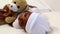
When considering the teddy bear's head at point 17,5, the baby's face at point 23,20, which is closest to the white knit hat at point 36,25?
the baby's face at point 23,20

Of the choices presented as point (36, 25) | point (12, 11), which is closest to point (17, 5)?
point (12, 11)

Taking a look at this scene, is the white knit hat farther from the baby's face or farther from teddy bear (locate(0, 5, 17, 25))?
teddy bear (locate(0, 5, 17, 25))

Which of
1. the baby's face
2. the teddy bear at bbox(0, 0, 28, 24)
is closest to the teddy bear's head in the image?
the teddy bear at bbox(0, 0, 28, 24)

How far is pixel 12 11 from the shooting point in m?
0.97

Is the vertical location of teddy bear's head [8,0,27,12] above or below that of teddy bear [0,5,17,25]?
above

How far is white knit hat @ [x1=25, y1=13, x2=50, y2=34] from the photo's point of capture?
794 mm

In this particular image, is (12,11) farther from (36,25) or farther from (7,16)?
(36,25)

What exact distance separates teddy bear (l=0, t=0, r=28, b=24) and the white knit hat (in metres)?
0.17

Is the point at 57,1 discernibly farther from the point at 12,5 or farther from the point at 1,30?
the point at 1,30

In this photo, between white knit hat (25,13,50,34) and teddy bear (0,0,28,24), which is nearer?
white knit hat (25,13,50,34)

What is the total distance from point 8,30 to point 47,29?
0.93 ft

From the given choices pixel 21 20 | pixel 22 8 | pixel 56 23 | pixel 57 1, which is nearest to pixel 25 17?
pixel 21 20

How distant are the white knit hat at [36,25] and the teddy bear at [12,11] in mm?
173

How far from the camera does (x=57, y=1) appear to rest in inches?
55.6
